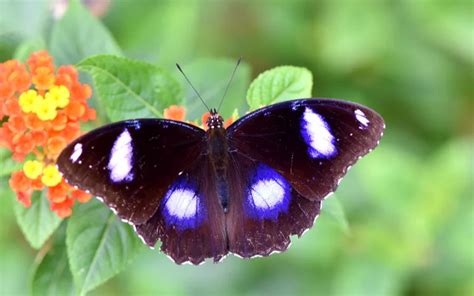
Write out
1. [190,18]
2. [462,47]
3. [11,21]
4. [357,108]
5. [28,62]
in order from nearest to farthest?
1. [357,108]
2. [28,62]
3. [11,21]
4. [190,18]
5. [462,47]

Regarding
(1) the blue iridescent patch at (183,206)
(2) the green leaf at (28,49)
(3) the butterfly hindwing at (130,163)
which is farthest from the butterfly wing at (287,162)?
(2) the green leaf at (28,49)

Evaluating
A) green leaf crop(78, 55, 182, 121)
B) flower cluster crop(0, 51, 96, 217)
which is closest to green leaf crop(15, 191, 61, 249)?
flower cluster crop(0, 51, 96, 217)

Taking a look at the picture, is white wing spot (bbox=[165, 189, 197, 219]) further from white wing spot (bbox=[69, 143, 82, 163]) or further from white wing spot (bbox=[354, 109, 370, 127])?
white wing spot (bbox=[354, 109, 370, 127])

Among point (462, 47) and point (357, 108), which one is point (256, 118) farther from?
point (462, 47)

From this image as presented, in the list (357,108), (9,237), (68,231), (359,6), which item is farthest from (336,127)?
(9,237)

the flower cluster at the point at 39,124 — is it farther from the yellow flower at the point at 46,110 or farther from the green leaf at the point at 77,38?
the green leaf at the point at 77,38

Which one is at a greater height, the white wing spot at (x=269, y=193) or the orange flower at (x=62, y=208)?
the white wing spot at (x=269, y=193)

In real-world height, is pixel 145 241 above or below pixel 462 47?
below
